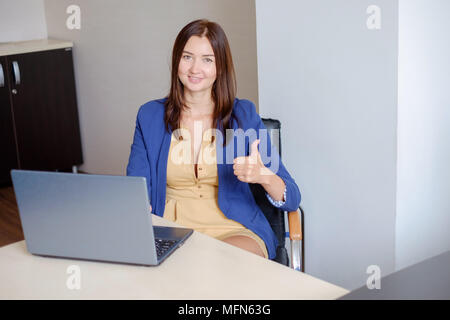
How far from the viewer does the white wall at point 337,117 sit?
2100mm

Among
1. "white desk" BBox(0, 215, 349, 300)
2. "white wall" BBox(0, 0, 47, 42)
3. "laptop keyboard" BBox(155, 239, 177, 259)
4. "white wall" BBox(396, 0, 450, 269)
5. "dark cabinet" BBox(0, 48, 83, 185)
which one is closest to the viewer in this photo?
"white desk" BBox(0, 215, 349, 300)

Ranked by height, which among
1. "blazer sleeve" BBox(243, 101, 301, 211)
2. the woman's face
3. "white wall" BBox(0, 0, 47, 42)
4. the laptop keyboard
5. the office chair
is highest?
"white wall" BBox(0, 0, 47, 42)

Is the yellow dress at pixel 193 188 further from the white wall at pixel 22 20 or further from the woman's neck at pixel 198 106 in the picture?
the white wall at pixel 22 20

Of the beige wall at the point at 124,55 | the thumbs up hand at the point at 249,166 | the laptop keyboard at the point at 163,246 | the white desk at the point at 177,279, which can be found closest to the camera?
the white desk at the point at 177,279

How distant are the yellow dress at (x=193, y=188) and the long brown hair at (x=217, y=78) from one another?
67 mm

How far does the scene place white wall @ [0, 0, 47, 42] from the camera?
457 centimetres

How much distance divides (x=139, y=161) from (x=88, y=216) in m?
0.70

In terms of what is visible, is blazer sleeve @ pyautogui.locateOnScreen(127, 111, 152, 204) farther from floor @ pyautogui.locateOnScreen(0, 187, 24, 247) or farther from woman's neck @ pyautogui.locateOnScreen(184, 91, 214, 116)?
floor @ pyautogui.locateOnScreen(0, 187, 24, 247)

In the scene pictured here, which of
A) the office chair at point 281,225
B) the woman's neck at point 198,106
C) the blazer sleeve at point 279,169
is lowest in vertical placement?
the office chair at point 281,225

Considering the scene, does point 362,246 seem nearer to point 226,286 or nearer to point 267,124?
point 267,124

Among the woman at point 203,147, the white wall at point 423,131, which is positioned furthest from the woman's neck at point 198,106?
the white wall at point 423,131

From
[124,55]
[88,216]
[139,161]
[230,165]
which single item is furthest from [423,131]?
[124,55]

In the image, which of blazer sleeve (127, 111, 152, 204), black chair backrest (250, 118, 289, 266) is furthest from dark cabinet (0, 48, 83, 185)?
black chair backrest (250, 118, 289, 266)

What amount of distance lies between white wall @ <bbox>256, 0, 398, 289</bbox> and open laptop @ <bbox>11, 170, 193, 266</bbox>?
893mm
